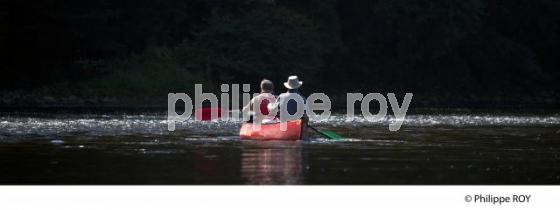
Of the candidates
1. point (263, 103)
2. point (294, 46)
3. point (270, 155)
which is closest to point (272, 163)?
point (270, 155)

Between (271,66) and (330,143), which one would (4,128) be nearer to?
(330,143)

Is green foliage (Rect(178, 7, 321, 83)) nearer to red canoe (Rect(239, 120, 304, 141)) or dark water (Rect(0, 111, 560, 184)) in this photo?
dark water (Rect(0, 111, 560, 184))

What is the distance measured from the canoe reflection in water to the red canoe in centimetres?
39

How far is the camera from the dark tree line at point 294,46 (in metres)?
54.0

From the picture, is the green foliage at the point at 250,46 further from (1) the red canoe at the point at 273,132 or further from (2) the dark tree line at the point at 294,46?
(1) the red canoe at the point at 273,132

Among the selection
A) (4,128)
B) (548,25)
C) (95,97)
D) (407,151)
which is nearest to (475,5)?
(548,25)

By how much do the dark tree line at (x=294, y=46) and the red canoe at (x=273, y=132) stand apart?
27.1 metres

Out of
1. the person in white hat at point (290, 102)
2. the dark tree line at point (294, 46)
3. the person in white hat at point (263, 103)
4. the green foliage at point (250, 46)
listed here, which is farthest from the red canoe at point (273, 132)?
the green foliage at point (250, 46)

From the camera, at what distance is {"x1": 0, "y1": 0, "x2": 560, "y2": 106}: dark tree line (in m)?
54.0

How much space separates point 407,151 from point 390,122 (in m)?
12.8

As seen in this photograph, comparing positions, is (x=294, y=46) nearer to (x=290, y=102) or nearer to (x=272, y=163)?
(x=290, y=102)

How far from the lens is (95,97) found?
→ 53.1m

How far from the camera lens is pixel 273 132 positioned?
25312 millimetres

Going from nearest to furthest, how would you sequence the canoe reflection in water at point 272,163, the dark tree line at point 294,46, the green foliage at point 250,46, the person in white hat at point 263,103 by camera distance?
the canoe reflection in water at point 272,163
the person in white hat at point 263,103
the dark tree line at point 294,46
the green foliage at point 250,46
